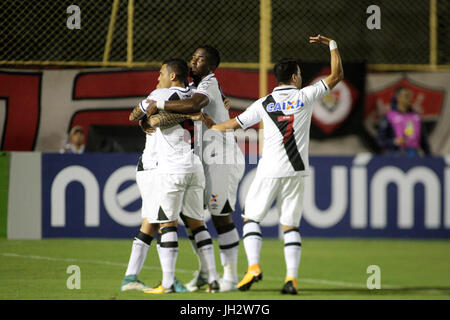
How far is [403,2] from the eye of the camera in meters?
13.3

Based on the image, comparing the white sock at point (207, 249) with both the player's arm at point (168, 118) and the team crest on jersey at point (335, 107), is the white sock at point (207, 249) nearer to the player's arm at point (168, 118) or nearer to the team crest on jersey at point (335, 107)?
the player's arm at point (168, 118)

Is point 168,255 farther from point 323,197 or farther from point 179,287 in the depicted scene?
point 323,197

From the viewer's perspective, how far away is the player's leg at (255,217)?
6.80 meters

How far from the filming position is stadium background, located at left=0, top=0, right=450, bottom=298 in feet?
36.2

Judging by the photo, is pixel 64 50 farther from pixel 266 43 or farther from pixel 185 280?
pixel 185 280

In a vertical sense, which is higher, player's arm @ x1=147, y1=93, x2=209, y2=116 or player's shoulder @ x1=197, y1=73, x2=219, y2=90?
player's shoulder @ x1=197, y1=73, x2=219, y2=90

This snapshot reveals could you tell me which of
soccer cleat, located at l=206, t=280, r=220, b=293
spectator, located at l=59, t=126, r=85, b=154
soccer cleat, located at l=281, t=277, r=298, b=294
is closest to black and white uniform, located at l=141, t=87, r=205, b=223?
soccer cleat, located at l=206, t=280, r=220, b=293

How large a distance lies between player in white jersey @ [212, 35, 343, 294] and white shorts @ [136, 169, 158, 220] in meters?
0.68

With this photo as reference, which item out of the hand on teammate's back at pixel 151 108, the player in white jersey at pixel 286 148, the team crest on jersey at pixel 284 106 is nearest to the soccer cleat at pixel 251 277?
the player in white jersey at pixel 286 148

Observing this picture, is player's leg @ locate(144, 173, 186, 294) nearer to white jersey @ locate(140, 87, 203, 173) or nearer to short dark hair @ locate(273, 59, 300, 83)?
white jersey @ locate(140, 87, 203, 173)

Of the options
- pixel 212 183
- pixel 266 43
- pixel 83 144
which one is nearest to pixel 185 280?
pixel 212 183

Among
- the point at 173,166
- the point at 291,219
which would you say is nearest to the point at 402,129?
the point at 291,219

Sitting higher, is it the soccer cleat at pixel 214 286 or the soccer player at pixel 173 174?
the soccer player at pixel 173 174

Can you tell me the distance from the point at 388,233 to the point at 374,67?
2932 mm
